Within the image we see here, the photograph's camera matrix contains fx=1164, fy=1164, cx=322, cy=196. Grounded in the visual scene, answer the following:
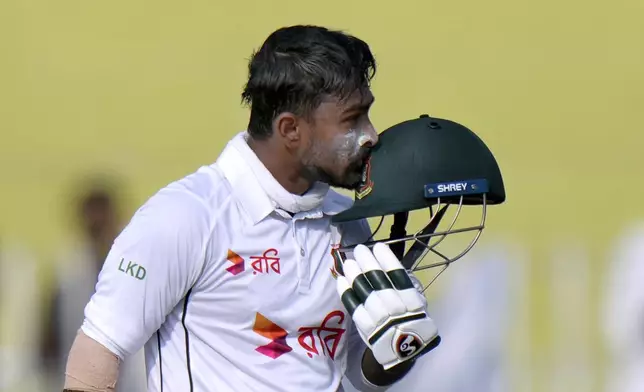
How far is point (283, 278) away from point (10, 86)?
2.22 metres

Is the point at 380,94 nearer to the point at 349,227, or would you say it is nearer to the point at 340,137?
the point at 349,227

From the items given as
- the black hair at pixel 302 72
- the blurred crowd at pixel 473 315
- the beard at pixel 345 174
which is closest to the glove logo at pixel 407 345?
the beard at pixel 345 174

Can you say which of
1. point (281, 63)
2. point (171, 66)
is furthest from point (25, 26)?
point (281, 63)

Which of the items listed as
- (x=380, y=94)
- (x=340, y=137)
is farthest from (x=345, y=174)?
(x=380, y=94)

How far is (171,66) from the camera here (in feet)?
13.5

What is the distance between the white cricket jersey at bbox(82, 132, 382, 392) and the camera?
206cm

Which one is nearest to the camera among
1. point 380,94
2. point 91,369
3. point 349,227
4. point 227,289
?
point 91,369

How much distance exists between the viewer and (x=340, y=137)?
2.20 meters

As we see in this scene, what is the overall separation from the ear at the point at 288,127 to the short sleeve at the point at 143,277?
0.26 metres

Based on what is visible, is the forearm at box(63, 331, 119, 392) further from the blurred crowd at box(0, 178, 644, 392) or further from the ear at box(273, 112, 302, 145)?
the blurred crowd at box(0, 178, 644, 392)

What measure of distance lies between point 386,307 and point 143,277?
0.43m

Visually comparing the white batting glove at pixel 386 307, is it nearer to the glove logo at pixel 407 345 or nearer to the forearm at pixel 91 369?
the glove logo at pixel 407 345

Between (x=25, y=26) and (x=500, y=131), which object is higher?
(x=25, y=26)

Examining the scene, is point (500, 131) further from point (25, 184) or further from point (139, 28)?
point (25, 184)
